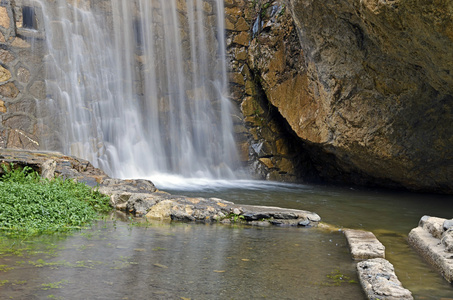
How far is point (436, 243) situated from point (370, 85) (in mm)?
5562

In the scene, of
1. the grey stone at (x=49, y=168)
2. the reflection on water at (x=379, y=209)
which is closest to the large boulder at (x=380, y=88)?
the reflection on water at (x=379, y=209)

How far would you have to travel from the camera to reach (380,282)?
11.4 ft

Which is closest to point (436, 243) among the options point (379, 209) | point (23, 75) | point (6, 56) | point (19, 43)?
point (379, 209)

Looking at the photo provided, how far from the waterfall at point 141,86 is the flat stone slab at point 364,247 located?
8435 mm

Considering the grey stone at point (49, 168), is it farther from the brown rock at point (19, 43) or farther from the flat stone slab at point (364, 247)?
the brown rock at point (19, 43)

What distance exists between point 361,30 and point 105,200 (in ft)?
19.2

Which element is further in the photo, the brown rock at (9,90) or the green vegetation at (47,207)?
the brown rock at (9,90)

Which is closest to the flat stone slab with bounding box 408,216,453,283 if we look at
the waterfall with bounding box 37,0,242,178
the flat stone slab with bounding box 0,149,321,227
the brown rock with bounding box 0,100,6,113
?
the flat stone slab with bounding box 0,149,321,227

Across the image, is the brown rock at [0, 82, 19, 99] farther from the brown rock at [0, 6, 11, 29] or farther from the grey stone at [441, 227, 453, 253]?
the grey stone at [441, 227, 453, 253]

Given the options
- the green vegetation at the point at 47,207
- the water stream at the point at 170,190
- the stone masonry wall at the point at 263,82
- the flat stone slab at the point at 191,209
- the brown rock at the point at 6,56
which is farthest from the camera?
the stone masonry wall at the point at 263,82

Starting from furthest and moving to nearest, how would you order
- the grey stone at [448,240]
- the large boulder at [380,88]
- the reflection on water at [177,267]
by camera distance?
the large boulder at [380,88] → the grey stone at [448,240] → the reflection on water at [177,267]

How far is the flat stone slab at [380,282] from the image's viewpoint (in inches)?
129

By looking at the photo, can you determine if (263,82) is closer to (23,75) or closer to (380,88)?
(380,88)

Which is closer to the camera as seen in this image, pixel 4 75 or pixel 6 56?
pixel 4 75
